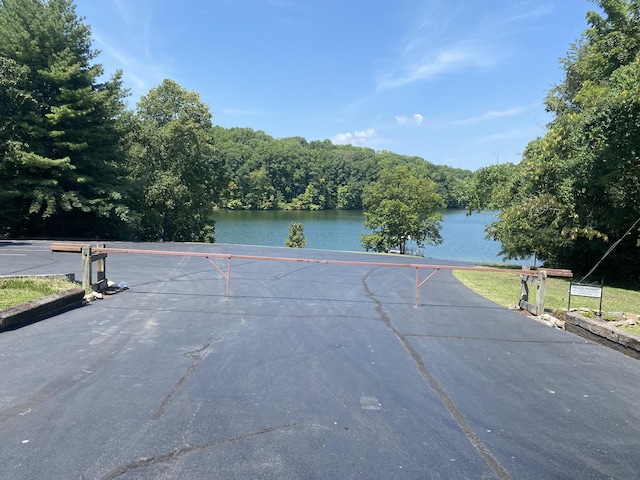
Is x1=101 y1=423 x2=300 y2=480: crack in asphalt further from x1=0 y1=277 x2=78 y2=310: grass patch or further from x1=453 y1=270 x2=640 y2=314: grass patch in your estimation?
x1=453 y1=270 x2=640 y2=314: grass patch

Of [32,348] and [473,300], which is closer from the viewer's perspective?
[32,348]

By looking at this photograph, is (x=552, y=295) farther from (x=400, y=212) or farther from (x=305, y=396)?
(x=400, y=212)

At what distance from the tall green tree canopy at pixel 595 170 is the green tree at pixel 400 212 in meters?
20.9

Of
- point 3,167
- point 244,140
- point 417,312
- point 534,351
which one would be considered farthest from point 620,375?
point 244,140

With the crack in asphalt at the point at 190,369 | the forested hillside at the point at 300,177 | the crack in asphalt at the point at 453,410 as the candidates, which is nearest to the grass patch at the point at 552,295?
the crack in asphalt at the point at 453,410

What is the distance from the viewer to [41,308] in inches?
281

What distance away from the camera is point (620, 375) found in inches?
222

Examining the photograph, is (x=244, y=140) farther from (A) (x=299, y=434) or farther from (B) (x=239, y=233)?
(A) (x=299, y=434)

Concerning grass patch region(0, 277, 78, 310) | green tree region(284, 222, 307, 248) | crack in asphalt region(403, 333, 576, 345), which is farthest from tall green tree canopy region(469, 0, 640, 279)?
green tree region(284, 222, 307, 248)

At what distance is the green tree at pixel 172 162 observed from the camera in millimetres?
31812

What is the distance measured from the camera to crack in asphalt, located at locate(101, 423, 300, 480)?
3.12m

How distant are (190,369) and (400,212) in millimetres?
39284

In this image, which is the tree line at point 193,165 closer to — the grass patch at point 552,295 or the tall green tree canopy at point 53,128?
the tall green tree canopy at point 53,128

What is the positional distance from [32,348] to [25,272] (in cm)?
663
